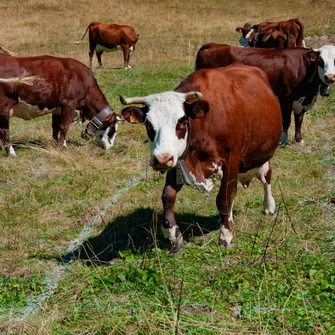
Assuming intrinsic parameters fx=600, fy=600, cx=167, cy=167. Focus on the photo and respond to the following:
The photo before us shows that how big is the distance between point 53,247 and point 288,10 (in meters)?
33.1

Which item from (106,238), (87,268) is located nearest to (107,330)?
(87,268)

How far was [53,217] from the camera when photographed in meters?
6.96

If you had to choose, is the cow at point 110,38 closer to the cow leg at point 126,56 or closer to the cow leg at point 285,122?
the cow leg at point 126,56

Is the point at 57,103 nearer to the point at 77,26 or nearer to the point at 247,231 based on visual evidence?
the point at 247,231

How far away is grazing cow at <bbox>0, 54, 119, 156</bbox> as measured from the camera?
9.82 m

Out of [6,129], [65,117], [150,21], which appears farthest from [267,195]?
[150,21]

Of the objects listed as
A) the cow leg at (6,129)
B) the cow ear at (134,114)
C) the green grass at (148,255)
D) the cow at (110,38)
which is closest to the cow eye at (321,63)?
the green grass at (148,255)

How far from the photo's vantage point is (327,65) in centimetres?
997

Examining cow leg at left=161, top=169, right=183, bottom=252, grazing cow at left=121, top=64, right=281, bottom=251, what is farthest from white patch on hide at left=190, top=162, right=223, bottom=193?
cow leg at left=161, top=169, right=183, bottom=252

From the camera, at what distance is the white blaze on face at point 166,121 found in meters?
5.02

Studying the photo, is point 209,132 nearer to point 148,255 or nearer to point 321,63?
point 148,255

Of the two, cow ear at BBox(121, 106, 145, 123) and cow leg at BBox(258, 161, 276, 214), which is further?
cow leg at BBox(258, 161, 276, 214)

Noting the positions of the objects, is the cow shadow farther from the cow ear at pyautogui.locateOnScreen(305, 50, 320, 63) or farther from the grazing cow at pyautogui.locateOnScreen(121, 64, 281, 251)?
the cow ear at pyautogui.locateOnScreen(305, 50, 320, 63)

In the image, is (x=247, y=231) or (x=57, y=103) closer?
(x=247, y=231)
